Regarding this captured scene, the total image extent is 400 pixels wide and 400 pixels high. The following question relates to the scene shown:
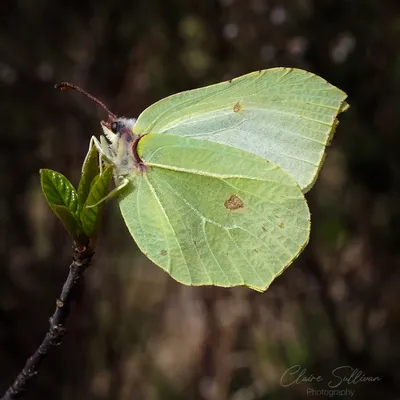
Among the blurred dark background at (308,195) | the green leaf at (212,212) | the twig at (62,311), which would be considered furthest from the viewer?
the blurred dark background at (308,195)

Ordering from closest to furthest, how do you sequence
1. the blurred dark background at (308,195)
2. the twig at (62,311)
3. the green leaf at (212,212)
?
1. the twig at (62,311)
2. the green leaf at (212,212)
3. the blurred dark background at (308,195)

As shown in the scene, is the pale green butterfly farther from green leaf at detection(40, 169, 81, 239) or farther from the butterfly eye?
green leaf at detection(40, 169, 81, 239)

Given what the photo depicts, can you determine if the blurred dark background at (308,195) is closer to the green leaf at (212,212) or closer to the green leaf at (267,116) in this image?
the green leaf at (267,116)

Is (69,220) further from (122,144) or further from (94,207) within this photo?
(122,144)

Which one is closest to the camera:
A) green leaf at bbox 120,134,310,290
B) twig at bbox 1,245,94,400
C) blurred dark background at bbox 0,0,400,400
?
twig at bbox 1,245,94,400

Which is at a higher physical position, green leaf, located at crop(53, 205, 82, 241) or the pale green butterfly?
green leaf, located at crop(53, 205, 82, 241)

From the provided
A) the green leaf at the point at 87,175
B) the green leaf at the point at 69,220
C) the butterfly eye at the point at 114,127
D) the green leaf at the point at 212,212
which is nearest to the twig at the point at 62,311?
the green leaf at the point at 69,220

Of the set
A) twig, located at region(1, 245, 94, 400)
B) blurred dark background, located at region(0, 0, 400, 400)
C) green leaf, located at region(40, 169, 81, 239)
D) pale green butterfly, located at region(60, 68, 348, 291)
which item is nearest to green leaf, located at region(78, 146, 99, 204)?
green leaf, located at region(40, 169, 81, 239)
